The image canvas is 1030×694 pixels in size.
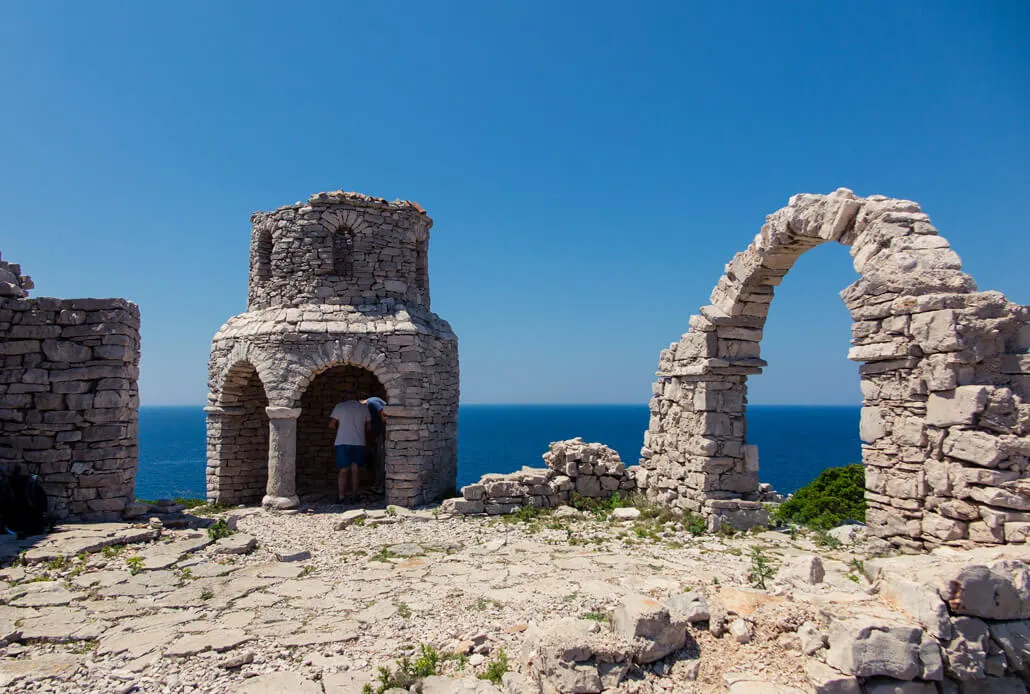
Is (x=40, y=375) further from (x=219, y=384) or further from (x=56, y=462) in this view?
(x=219, y=384)

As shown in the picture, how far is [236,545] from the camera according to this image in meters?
8.23

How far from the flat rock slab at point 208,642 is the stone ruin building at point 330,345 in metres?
6.68

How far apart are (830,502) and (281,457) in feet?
31.6

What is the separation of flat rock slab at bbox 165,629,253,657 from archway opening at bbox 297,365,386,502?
1013 cm

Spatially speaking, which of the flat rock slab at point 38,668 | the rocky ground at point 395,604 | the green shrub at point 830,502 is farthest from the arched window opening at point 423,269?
the flat rock slab at point 38,668

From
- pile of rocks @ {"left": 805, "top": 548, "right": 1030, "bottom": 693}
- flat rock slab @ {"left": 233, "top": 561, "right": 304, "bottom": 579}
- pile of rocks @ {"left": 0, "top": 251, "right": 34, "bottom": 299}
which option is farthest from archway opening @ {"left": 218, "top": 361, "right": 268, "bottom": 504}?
pile of rocks @ {"left": 805, "top": 548, "right": 1030, "bottom": 693}

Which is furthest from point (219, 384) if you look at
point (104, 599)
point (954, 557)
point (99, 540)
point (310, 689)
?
point (954, 557)

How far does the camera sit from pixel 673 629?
182 inches

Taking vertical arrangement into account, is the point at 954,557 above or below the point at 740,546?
above

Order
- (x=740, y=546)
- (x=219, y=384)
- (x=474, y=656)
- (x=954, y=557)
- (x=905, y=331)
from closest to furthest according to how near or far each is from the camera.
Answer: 1. (x=474, y=656)
2. (x=954, y=557)
3. (x=905, y=331)
4. (x=740, y=546)
5. (x=219, y=384)

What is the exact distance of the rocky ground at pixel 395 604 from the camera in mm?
4578

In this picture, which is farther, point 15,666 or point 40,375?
point 40,375

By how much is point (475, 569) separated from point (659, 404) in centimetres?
497

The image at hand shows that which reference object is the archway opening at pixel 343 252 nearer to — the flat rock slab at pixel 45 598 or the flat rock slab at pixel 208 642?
the flat rock slab at pixel 45 598
